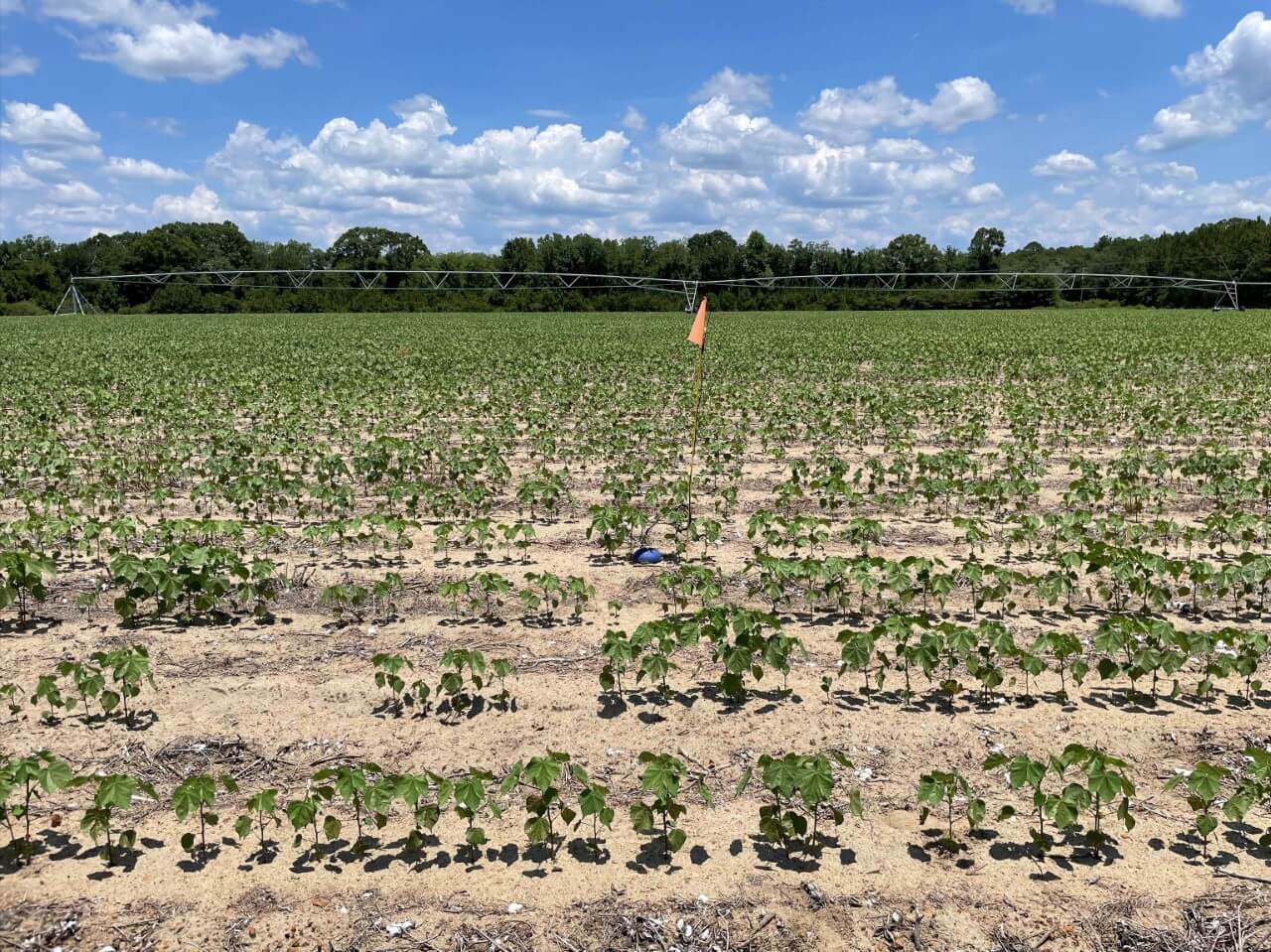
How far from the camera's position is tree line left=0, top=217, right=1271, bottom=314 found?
88562mm

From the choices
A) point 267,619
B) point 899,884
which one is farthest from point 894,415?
point 899,884

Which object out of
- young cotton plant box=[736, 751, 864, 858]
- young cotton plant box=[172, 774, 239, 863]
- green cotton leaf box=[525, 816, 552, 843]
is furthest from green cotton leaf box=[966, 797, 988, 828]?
young cotton plant box=[172, 774, 239, 863]

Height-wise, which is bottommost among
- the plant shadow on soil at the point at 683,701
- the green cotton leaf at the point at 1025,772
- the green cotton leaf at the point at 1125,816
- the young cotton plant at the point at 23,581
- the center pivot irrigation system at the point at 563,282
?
the plant shadow on soil at the point at 683,701

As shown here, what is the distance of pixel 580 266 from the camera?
10881cm

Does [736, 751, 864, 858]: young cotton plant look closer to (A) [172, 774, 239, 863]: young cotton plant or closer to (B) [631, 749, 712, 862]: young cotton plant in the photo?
(B) [631, 749, 712, 862]: young cotton plant

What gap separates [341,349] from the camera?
1355 inches

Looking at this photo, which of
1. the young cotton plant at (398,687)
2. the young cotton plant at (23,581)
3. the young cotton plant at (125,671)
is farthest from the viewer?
the young cotton plant at (23,581)

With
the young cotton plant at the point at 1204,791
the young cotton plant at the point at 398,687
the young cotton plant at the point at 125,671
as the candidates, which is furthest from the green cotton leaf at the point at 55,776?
the young cotton plant at the point at 1204,791

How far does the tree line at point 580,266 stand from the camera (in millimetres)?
88562

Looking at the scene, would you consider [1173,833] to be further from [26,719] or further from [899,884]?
[26,719]

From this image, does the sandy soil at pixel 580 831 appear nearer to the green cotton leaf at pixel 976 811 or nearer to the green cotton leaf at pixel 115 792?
the green cotton leaf at pixel 976 811

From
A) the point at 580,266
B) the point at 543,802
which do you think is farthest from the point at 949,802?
the point at 580,266

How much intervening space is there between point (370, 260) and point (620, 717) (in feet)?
397

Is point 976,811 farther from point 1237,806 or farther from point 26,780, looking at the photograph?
point 26,780
